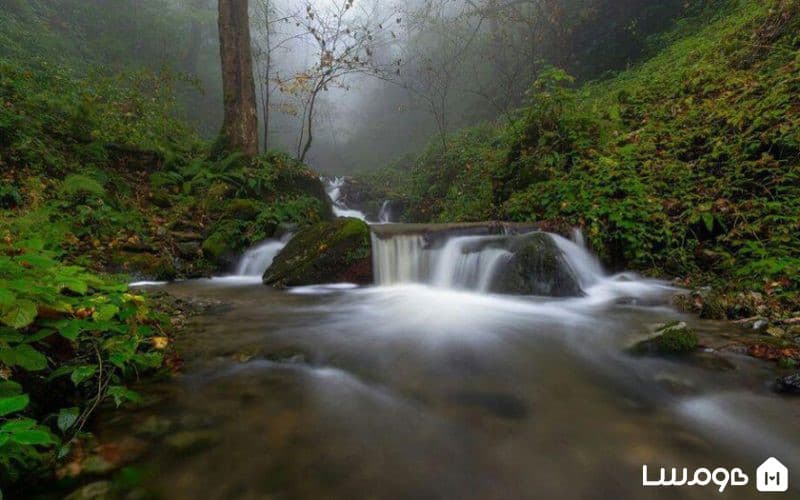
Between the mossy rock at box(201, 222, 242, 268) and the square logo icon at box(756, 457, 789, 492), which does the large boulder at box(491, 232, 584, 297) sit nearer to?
the square logo icon at box(756, 457, 789, 492)

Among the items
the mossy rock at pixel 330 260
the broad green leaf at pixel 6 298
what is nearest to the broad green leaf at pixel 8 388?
the broad green leaf at pixel 6 298

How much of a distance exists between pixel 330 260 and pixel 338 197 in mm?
11575

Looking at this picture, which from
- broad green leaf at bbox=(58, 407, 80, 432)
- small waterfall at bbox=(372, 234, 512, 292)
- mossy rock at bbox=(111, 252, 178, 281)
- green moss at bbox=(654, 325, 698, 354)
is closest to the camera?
broad green leaf at bbox=(58, 407, 80, 432)

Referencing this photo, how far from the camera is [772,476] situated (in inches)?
64.2

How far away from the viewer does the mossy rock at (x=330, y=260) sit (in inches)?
231

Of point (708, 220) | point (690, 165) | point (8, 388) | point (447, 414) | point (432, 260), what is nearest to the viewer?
point (8, 388)

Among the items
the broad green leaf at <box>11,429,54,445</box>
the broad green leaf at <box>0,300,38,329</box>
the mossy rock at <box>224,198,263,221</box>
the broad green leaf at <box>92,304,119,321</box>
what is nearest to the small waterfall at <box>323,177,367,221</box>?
the mossy rock at <box>224,198,263,221</box>

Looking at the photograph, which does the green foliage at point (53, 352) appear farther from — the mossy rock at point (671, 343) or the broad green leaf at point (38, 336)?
the mossy rock at point (671, 343)

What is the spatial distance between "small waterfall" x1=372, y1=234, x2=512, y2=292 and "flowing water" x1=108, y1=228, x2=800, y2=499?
172 centimetres

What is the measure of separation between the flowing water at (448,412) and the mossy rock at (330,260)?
1.95 meters

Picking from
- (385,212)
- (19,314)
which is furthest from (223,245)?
(385,212)

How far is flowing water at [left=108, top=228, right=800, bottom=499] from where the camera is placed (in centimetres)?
159

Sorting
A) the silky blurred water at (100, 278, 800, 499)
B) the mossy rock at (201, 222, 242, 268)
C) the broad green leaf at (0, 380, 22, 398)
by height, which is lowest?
the silky blurred water at (100, 278, 800, 499)

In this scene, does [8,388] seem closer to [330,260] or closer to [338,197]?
[330,260]
